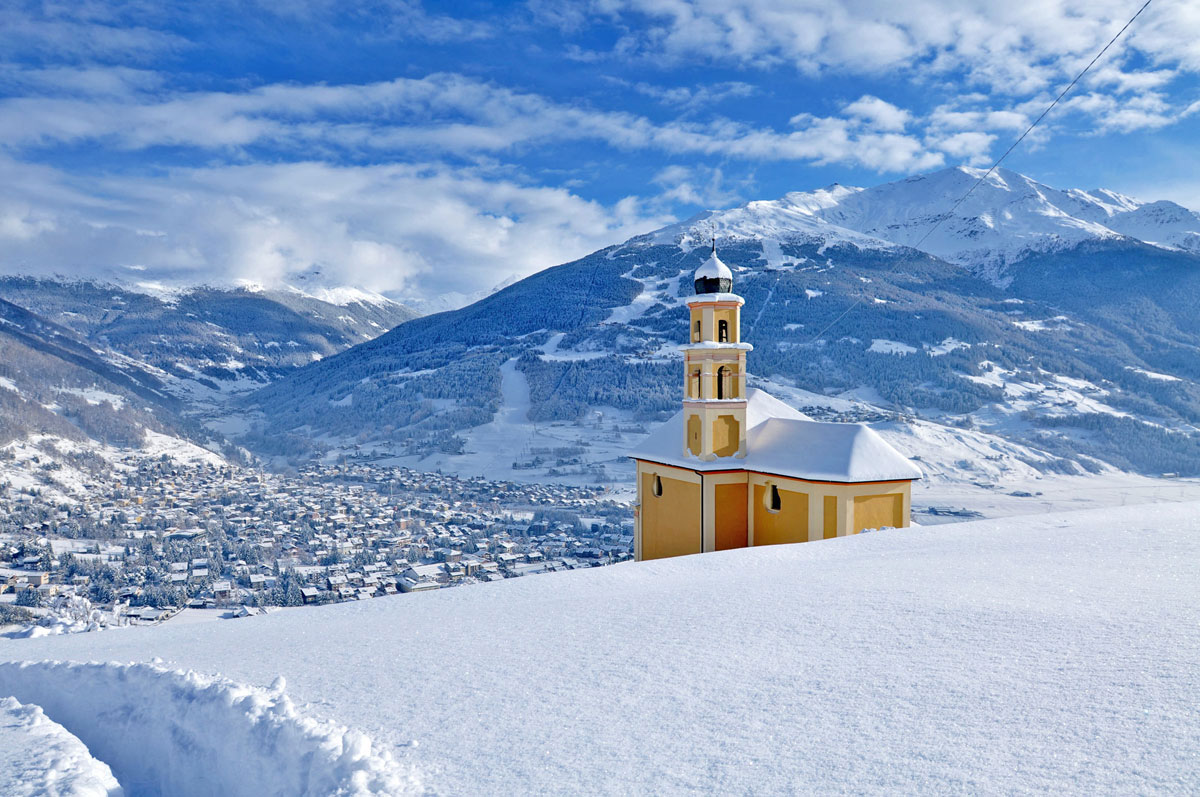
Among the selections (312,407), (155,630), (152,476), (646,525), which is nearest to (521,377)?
(312,407)

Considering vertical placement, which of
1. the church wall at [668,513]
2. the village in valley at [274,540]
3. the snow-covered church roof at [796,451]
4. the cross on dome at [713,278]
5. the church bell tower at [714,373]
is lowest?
the village in valley at [274,540]

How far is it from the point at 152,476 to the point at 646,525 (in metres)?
80.2

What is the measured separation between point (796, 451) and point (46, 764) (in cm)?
1666

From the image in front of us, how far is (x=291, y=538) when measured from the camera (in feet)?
164

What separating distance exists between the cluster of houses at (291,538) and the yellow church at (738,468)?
40.6 ft

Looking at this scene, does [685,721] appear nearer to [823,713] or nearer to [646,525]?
[823,713]

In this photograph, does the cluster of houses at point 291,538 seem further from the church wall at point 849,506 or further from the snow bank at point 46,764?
the snow bank at point 46,764

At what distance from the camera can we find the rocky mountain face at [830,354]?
9531 centimetres

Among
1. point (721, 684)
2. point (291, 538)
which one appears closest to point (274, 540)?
point (291, 538)

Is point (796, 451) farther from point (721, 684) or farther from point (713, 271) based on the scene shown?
point (721, 684)

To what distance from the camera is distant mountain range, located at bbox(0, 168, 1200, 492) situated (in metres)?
86.6

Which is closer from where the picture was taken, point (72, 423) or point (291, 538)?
point (291, 538)

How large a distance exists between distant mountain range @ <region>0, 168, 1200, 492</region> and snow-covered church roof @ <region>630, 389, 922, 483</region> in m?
45.0

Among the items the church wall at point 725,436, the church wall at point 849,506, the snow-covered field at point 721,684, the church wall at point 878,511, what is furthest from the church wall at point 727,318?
the snow-covered field at point 721,684
